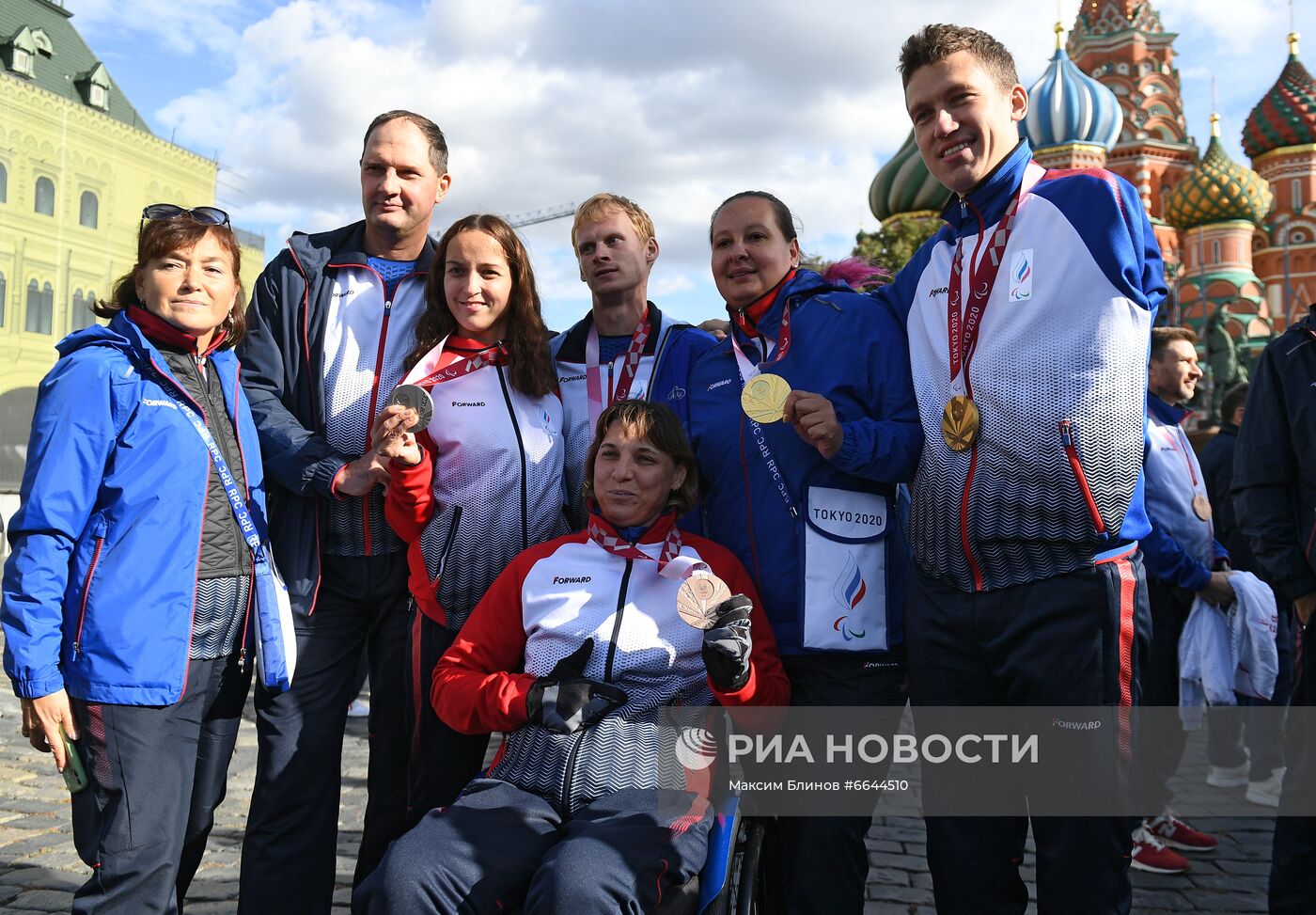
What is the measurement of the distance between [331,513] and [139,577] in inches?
30.1

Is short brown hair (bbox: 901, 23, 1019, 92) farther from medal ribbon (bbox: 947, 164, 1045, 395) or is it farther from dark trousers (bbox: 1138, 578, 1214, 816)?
dark trousers (bbox: 1138, 578, 1214, 816)

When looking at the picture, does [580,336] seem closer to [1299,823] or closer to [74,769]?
[74,769]

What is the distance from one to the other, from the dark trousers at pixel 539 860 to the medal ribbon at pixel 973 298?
4.49 ft

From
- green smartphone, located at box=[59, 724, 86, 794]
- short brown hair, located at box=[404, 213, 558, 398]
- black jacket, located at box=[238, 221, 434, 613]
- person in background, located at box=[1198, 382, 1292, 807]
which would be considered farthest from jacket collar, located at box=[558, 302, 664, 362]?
person in background, located at box=[1198, 382, 1292, 807]

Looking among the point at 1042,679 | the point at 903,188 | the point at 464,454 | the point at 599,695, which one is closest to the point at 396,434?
the point at 464,454

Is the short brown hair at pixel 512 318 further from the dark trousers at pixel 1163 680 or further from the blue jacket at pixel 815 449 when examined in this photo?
the dark trousers at pixel 1163 680

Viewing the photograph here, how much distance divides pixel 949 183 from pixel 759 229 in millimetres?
629

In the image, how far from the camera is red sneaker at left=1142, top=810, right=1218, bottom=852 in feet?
16.2

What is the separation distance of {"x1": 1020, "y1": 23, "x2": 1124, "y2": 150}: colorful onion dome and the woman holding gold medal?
107ft

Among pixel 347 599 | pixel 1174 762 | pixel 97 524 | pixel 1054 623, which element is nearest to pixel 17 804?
pixel 347 599

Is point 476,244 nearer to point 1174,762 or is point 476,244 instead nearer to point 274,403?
point 274,403

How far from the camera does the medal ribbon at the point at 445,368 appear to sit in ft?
10.9

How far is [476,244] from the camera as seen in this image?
11.2ft

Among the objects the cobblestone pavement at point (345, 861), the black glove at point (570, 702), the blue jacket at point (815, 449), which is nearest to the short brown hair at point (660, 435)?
the blue jacket at point (815, 449)
